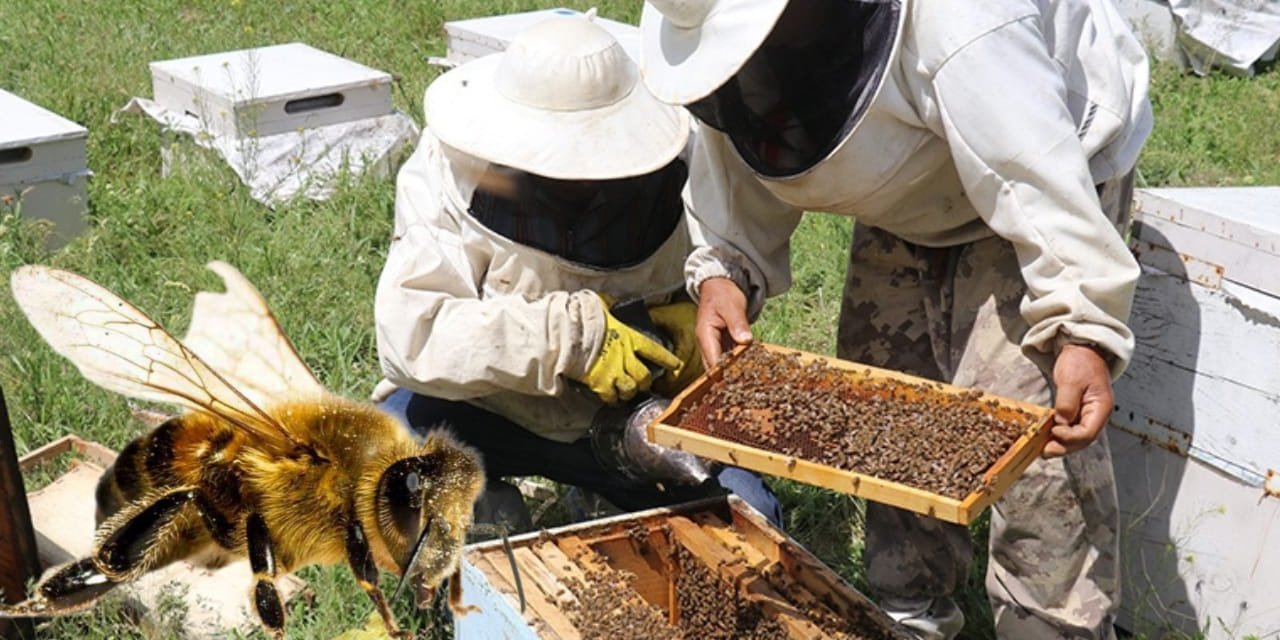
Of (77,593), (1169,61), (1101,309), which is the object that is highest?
(1101,309)

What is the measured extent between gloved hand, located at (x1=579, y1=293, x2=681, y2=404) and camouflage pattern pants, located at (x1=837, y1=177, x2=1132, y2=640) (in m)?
0.54

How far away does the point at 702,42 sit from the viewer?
2.80m

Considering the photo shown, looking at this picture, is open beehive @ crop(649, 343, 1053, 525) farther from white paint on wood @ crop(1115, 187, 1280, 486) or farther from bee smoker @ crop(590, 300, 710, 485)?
white paint on wood @ crop(1115, 187, 1280, 486)

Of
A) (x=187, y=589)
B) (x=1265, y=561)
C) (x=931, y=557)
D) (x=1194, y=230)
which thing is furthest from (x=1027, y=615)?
(x=187, y=589)

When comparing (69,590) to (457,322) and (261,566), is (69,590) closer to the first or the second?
(261,566)

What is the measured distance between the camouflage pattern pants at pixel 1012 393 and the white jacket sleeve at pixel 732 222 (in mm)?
215

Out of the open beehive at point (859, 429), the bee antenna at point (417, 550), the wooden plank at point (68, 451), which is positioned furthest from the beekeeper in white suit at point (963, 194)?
the wooden plank at point (68, 451)

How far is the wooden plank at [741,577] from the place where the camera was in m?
2.96

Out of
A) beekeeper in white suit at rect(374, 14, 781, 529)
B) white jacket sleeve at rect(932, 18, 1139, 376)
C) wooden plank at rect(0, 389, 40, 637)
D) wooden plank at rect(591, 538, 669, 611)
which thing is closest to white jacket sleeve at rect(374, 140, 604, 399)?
beekeeper in white suit at rect(374, 14, 781, 529)

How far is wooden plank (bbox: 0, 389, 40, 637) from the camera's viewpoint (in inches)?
127

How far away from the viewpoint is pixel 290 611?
12.2 ft

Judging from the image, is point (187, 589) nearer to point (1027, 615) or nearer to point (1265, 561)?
point (1027, 615)

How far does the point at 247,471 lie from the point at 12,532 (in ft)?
5.29

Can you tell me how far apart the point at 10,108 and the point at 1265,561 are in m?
4.90
